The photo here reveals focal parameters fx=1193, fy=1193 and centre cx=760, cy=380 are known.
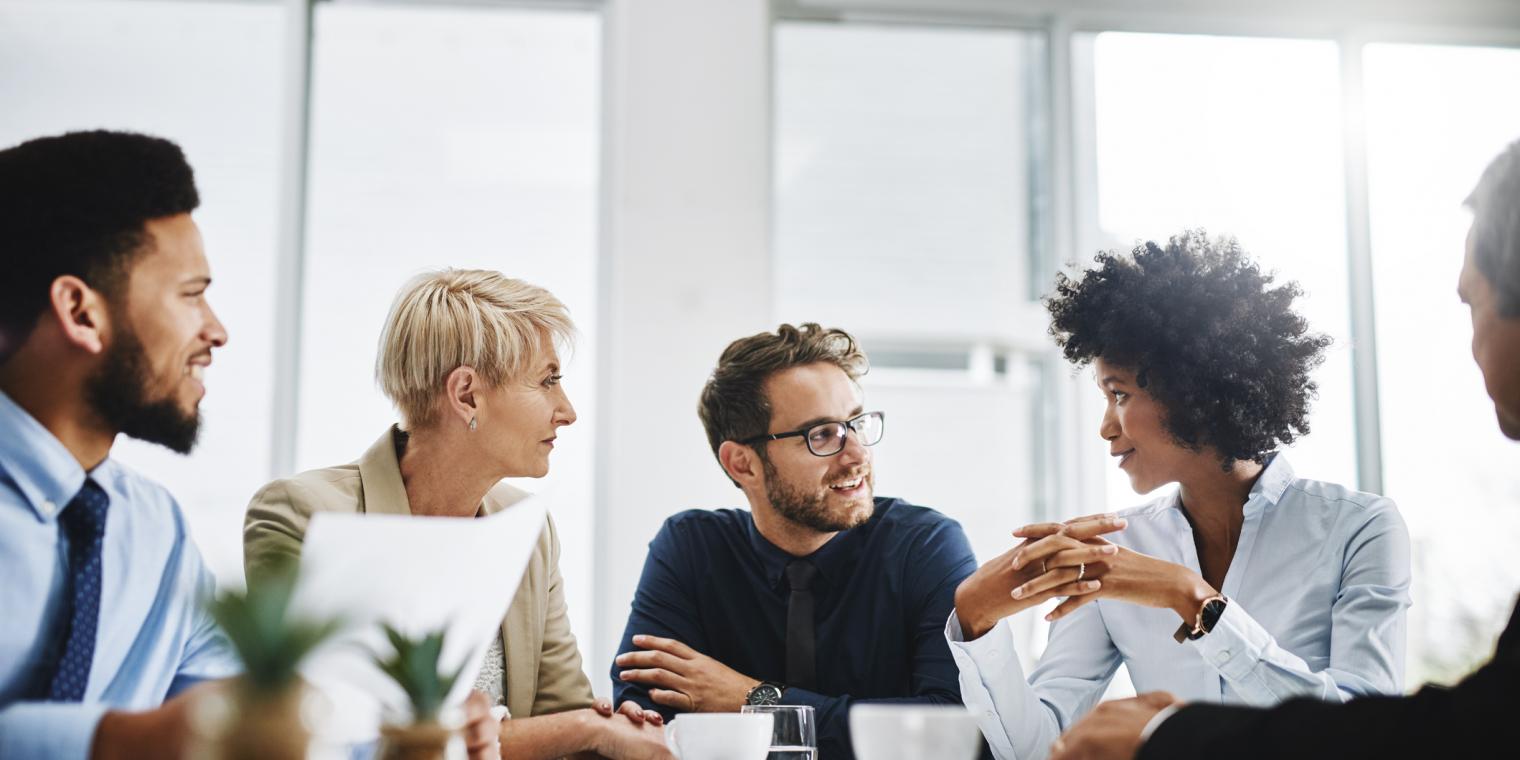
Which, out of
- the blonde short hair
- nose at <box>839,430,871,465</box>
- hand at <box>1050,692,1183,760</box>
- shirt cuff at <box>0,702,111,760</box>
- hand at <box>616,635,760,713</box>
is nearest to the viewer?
shirt cuff at <box>0,702,111,760</box>

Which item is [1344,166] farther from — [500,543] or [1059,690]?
[500,543]

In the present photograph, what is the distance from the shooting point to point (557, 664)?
218 cm

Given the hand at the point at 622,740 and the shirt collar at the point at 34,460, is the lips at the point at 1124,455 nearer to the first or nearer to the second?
the hand at the point at 622,740

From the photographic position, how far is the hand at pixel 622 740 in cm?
188

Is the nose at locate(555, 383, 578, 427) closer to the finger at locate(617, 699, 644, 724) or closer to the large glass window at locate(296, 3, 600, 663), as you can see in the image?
the finger at locate(617, 699, 644, 724)

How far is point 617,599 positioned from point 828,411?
3.78 ft

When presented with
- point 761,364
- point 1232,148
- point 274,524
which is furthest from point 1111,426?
point 1232,148

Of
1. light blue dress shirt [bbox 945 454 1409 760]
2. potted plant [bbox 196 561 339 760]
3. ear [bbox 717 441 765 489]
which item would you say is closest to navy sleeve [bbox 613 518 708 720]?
ear [bbox 717 441 765 489]

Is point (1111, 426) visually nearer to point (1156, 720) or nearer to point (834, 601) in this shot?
point (834, 601)

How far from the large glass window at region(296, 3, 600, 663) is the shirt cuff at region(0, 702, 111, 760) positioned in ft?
7.86

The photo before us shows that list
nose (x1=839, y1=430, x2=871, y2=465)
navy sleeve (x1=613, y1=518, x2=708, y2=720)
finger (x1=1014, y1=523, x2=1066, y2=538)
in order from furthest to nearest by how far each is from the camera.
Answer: nose (x1=839, y1=430, x2=871, y2=465) < navy sleeve (x1=613, y1=518, x2=708, y2=720) < finger (x1=1014, y1=523, x2=1066, y2=538)

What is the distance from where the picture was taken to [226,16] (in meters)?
3.56

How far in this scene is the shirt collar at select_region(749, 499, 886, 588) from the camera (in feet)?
7.73

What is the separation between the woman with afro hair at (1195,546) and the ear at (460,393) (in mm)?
949
